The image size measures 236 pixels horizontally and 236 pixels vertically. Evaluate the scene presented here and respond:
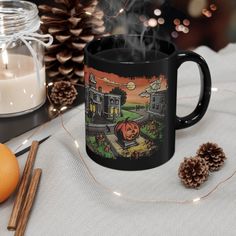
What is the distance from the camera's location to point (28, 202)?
67cm

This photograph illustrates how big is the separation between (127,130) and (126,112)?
24 mm

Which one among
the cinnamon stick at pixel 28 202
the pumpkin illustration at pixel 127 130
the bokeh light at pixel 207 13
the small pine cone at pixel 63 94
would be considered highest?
the pumpkin illustration at pixel 127 130

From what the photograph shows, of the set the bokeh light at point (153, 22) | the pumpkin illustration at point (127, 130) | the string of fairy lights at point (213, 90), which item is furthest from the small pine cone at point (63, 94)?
the bokeh light at point (153, 22)

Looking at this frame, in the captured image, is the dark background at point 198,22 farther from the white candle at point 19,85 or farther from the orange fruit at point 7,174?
the orange fruit at point 7,174

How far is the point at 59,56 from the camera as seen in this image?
1090 millimetres

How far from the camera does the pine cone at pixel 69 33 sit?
3.60 feet

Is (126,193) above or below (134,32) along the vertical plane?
below

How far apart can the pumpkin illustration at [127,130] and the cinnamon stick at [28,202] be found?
114 millimetres

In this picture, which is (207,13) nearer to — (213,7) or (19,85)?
(213,7)

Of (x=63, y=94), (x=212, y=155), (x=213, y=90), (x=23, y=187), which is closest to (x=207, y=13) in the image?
(x=213, y=90)

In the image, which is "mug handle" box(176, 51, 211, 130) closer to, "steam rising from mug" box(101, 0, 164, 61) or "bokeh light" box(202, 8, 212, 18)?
"steam rising from mug" box(101, 0, 164, 61)

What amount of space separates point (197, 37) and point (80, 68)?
31 cm

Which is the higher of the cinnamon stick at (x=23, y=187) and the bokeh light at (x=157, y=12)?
the bokeh light at (x=157, y=12)

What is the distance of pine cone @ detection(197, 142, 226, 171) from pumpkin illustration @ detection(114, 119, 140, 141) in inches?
3.8
